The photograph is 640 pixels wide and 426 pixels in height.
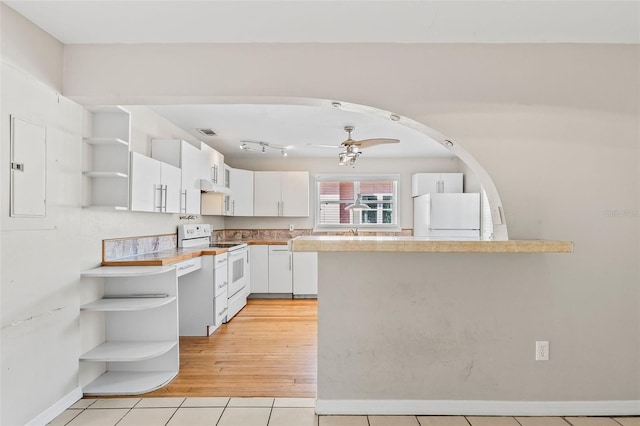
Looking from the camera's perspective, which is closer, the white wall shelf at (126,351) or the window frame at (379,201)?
the white wall shelf at (126,351)

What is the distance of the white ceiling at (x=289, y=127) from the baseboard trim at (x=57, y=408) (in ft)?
8.34

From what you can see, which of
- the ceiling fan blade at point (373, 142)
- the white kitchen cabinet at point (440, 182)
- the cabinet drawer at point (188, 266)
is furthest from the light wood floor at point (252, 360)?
the white kitchen cabinet at point (440, 182)

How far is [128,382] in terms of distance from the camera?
2768mm

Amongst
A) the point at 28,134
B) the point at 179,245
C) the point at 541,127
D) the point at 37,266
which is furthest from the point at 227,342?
the point at 541,127

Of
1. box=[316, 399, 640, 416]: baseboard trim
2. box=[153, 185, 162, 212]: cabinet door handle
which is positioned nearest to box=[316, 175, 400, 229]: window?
box=[153, 185, 162, 212]: cabinet door handle

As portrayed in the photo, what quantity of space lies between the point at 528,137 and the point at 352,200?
4.34m

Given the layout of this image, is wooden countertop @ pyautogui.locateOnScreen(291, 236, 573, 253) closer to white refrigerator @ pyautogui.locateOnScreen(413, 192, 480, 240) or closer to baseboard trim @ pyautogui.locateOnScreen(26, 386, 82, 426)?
baseboard trim @ pyautogui.locateOnScreen(26, 386, 82, 426)

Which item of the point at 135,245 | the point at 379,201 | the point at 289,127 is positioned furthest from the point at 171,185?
the point at 379,201

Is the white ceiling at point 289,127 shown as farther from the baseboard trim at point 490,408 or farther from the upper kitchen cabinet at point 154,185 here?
the baseboard trim at point 490,408

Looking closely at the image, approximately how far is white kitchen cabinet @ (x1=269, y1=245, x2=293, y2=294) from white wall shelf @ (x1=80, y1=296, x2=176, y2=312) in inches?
112

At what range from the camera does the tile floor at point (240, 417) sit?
90.0 inches

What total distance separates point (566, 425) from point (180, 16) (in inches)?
128

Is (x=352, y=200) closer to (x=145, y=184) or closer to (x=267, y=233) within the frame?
(x=267, y=233)

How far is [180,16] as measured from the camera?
2.09 m
